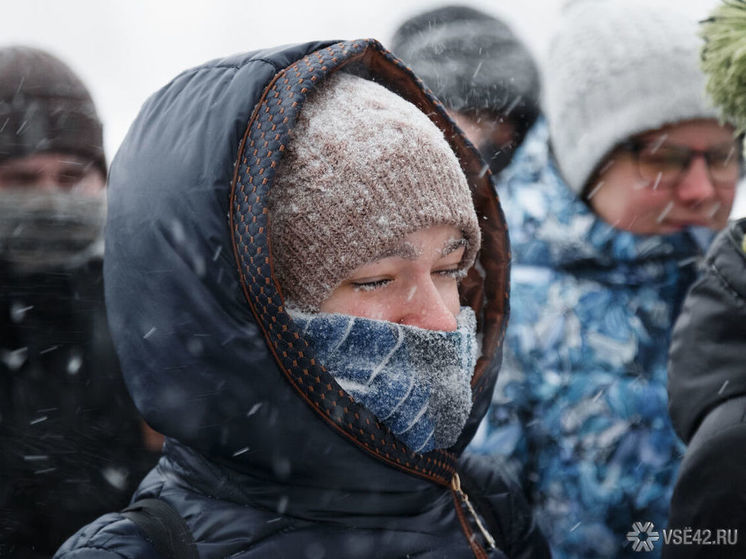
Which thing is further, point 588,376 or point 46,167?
point 588,376

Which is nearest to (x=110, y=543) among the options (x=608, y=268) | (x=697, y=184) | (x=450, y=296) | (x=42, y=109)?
(x=450, y=296)

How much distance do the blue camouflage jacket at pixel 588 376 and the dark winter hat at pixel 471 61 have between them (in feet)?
1.83

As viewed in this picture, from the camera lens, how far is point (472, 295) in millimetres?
1974

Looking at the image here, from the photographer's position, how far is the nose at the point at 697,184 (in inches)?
107

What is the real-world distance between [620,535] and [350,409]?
1.57 m

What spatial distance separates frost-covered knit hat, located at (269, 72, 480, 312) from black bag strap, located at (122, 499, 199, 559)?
47 centimetres

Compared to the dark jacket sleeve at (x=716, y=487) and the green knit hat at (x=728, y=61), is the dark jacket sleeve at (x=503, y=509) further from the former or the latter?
the green knit hat at (x=728, y=61)

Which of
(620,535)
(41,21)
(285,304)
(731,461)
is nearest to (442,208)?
(285,304)

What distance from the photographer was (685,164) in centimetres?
275

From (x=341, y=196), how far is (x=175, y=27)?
1963cm

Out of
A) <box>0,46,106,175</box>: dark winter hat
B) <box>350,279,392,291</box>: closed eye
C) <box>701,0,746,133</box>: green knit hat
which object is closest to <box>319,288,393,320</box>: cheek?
<box>350,279,392,291</box>: closed eye

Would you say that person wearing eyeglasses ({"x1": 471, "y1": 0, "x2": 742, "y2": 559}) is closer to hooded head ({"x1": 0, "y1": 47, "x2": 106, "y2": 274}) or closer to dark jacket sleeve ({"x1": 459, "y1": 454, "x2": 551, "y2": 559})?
dark jacket sleeve ({"x1": 459, "y1": 454, "x2": 551, "y2": 559})

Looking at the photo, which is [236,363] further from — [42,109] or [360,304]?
[42,109]

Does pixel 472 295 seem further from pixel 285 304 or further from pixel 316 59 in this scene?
pixel 316 59
